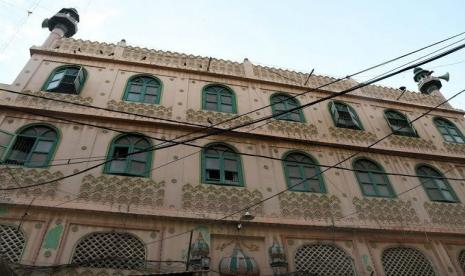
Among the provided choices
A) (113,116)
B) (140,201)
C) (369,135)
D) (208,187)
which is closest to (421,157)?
(369,135)

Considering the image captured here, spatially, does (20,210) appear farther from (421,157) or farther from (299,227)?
(421,157)

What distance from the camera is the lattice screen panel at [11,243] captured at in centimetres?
722

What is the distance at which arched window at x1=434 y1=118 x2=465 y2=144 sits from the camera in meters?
13.6

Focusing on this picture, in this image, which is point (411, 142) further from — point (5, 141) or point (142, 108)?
point (5, 141)

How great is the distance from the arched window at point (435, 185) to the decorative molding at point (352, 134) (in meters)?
1.85

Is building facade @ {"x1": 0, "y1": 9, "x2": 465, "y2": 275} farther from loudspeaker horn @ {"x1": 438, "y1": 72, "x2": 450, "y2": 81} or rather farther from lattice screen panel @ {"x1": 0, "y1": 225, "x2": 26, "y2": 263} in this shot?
loudspeaker horn @ {"x1": 438, "y1": 72, "x2": 450, "y2": 81}

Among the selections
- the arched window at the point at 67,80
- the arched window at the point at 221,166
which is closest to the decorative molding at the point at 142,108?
the arched window at the point at 67,80

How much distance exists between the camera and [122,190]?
28.5 feet

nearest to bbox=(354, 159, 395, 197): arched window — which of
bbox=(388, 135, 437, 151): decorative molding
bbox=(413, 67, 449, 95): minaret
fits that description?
bbox=(388, 135, 437, 151): decorative molding

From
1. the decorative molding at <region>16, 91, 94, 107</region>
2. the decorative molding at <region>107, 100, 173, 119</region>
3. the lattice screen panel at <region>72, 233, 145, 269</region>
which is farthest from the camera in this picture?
the decorative molding at <region>107, 100, 173, 119</region>

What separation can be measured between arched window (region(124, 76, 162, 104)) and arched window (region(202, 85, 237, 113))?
61.9 inches

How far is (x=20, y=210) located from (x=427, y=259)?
10.0 m

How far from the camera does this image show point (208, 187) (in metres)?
9.27

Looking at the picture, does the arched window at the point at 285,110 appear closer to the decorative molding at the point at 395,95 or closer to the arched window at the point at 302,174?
the arched window at the point at 302,174
